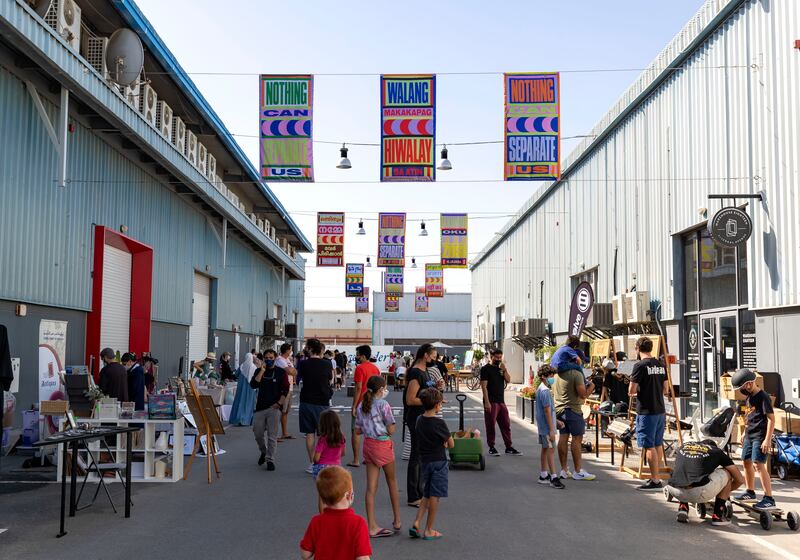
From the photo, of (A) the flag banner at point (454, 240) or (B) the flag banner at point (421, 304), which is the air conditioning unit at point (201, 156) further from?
(B) the flag banner at point (421, 304)

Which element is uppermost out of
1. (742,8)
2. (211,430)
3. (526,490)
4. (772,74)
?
(742,8)

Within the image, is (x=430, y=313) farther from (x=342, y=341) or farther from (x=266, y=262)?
(x=266, y=262)

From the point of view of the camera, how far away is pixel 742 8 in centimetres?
1512

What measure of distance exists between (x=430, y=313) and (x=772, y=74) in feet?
213

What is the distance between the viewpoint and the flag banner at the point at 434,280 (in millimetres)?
41287

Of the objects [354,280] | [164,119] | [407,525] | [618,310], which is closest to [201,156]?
[164,119]

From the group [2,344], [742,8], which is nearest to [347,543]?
[2,344]

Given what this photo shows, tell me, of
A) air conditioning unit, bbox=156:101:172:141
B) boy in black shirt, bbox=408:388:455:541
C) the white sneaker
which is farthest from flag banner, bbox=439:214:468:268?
A: boy in black shirt, bbox=408:388:455:541

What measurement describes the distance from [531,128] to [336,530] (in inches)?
470

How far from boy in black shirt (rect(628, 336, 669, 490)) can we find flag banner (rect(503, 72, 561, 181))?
222 inches

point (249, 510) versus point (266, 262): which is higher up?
point (266, 262)

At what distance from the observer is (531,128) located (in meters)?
14.7

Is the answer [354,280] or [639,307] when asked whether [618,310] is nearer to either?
[639,307]

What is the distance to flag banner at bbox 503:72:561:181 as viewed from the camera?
1466 cm
